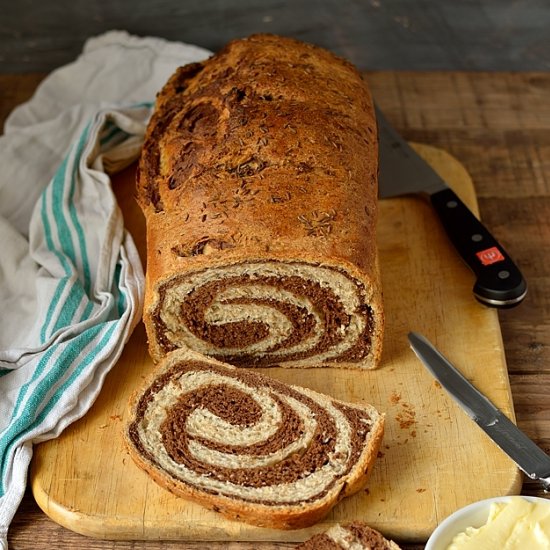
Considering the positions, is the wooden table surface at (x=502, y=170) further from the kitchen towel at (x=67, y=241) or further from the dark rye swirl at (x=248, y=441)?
the kitchen towel at (x=67, y=241)

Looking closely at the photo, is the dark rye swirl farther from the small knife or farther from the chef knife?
the chef knife

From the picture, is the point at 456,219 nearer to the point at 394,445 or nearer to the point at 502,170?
the point at 502,170

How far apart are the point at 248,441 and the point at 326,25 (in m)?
2.61

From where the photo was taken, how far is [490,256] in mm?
3723

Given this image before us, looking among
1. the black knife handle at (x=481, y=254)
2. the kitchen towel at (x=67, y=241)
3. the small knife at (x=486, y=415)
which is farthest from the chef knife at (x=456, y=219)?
the kitchen towel at (x=67, y=241)

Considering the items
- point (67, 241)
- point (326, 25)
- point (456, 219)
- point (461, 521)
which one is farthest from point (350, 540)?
point (326, 25)

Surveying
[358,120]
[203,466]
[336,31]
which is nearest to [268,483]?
[203,466]

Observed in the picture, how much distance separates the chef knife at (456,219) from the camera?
Result: 3607mm

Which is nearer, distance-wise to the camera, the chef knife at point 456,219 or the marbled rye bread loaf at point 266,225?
the marbled rye bread loaf at point 266,225

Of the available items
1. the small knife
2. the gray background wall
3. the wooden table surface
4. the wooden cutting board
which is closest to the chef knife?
the wooden cutting board

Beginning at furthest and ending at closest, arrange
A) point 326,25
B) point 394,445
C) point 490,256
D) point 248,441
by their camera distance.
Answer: point 326,25, point 490,256, point 394,445, point 248,441

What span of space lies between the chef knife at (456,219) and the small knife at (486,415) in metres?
0.34

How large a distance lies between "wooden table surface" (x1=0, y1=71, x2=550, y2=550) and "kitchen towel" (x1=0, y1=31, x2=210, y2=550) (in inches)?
11.2

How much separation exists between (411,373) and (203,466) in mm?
847
